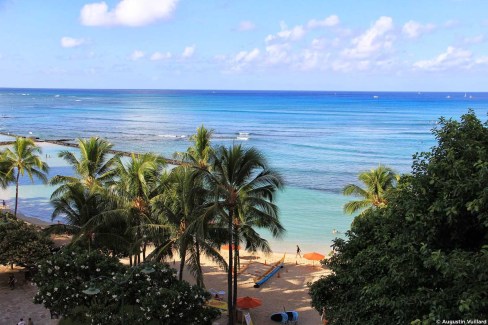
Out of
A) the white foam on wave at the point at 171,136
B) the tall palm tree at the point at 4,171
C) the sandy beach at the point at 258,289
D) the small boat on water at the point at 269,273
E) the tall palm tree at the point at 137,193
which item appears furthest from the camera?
the white foam on wave at the point at 171,136

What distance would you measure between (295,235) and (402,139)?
46.3 meters

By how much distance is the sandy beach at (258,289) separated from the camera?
17.5 metres

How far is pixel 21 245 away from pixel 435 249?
16.8 m

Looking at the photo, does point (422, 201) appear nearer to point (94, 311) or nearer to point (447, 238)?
point (447, 238)

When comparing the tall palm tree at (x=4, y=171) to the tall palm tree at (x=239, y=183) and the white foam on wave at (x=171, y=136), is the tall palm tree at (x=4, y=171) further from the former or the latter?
the white foam on wave at (x=171, y=136)

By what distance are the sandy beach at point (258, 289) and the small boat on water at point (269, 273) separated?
0.71 feet

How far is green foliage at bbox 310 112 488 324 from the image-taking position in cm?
643

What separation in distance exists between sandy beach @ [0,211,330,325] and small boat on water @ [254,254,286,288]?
0.71 ft

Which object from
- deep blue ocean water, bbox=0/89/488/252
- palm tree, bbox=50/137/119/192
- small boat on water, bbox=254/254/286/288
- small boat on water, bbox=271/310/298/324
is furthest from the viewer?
deep blue ocean water, bbox=0/89/488/252

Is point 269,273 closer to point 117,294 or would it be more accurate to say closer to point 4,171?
point 117,294

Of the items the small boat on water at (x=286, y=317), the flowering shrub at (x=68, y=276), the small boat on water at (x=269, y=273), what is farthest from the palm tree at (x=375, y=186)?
the flowering shrub at (x=68, y=276)

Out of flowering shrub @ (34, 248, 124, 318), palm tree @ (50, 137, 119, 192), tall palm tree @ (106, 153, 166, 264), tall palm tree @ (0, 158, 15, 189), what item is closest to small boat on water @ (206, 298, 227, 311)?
tall palm tree @ (106, 153, 166, 264)

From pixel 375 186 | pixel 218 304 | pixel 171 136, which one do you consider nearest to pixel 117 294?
pixel 218 304

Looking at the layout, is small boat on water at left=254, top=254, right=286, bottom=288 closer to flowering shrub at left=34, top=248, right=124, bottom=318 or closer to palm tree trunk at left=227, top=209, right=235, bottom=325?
palm tree trunk at left=227, top=209, right=235, bottom=325
